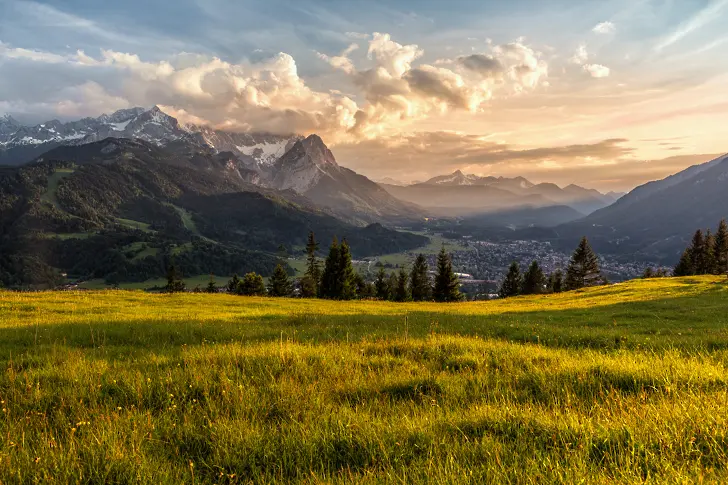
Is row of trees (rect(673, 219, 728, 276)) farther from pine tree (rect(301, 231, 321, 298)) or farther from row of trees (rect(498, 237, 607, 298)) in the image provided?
pine tree (rect(301, 231, 321, 298))

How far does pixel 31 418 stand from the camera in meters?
4.73

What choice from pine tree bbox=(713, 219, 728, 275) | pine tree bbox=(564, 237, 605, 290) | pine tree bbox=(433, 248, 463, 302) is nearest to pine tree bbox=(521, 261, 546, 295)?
pine tree bbox=(564, 237, 605, 290)

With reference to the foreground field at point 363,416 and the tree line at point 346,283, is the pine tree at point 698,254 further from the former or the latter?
the foreground field at point 363,416

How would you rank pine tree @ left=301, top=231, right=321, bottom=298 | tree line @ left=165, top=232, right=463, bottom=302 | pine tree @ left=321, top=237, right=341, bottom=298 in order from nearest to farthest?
pine tree @ left=321, top=237, right=341, bottom=298 < tree line @ left=165, top=232, right=463, bottom=302 < pine tree @ left=301, top=231, right=321, bottom=298

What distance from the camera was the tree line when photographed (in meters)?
69.2

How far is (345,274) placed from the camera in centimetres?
6869

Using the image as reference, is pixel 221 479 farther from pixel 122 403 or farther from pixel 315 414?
pixel 122 403

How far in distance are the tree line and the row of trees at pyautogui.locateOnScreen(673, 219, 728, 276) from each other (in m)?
55.4

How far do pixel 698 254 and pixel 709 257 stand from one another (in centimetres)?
556

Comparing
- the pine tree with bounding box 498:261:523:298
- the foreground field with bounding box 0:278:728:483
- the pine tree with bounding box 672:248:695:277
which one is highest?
the foreground field with bounding box 0:278:728:483

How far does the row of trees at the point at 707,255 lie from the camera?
74.4 meters

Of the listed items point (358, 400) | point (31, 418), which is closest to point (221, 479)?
point (358, 400)

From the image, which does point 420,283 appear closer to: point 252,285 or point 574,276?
point 252,285

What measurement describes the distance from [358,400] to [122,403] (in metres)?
3.67
